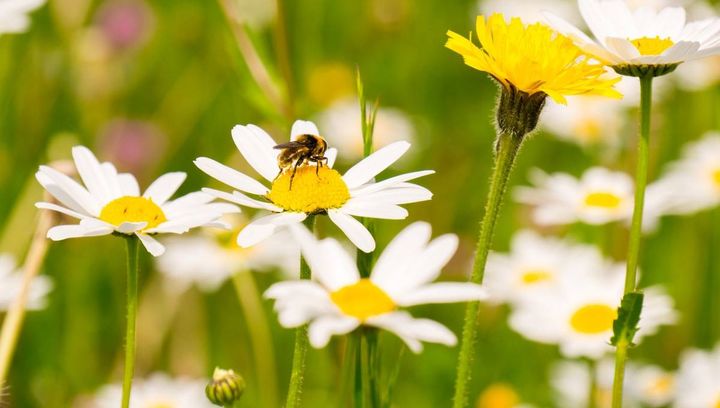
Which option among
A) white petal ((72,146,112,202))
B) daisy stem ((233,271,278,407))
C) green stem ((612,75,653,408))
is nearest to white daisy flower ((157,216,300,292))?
daisy stem ((233,271,278,407))

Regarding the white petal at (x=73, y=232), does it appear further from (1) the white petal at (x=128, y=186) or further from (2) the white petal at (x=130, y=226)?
(1) the white petal at (x=128, y=186)

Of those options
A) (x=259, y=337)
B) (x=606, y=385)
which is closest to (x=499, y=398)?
(x=606, y=385)

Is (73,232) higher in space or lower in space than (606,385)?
higher

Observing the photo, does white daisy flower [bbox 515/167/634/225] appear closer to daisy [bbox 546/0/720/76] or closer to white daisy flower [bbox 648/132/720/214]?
white daisy flower [bbox 648/132/720/214]

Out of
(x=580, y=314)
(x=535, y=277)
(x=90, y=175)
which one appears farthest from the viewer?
(x=535, y=277)

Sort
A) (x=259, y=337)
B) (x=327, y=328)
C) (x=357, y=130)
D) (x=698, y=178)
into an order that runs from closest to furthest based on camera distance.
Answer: (x=327, y=328)
(x=259, y=337)
(x=698, y=178)
(x=357, y=130)

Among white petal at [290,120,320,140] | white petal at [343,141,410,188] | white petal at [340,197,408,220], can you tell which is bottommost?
white petal at [340,197,408,220]

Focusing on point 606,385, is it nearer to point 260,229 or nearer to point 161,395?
point 161,395
